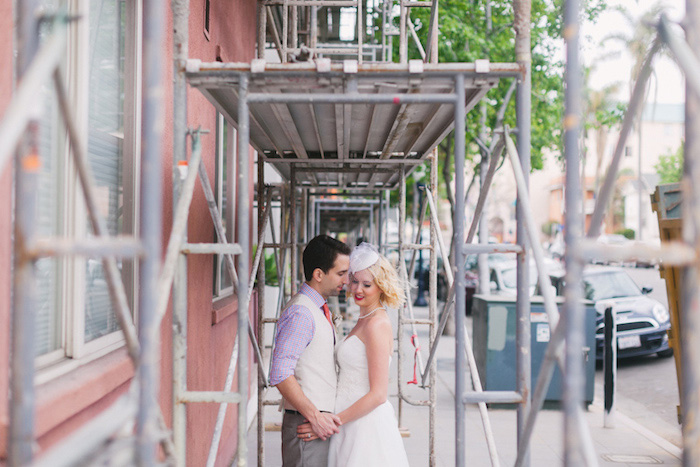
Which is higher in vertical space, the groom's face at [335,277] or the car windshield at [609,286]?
the groom's face at [335,277]

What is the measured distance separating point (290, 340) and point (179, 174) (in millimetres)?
1271

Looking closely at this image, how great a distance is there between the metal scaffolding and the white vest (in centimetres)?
58

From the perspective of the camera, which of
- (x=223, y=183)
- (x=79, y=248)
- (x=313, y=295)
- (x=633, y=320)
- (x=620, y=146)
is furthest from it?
(x=633, y=320)

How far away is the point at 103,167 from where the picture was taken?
3.02 meters

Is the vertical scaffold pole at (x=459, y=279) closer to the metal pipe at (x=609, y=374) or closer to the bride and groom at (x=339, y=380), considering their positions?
the bride and groom at (x=339, y=380)

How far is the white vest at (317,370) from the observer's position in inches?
142

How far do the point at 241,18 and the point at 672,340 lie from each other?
17.8 feet

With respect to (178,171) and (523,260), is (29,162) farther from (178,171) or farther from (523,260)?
(523,260)

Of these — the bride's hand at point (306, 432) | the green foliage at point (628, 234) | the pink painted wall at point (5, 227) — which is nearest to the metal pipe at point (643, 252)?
the pink painted wall at point (5, 227)

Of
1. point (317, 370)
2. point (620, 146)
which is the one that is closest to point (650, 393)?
point (317, 370)

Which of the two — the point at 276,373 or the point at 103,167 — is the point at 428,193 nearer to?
the point at 276,373

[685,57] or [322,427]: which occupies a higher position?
[685,57]

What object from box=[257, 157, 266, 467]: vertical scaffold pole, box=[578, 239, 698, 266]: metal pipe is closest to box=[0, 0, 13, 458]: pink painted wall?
box=[578, 239, 698, 266]: metal pipe

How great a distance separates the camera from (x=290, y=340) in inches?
138
